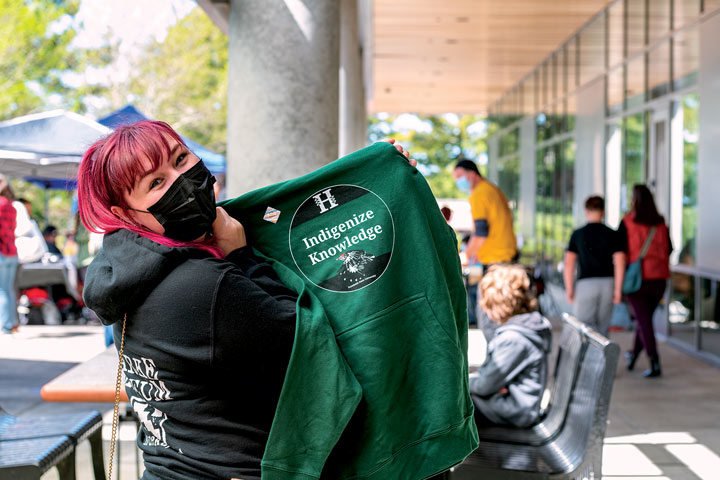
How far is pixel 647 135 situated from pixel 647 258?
12.7ft

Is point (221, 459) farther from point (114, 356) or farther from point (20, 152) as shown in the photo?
point (20, 152)

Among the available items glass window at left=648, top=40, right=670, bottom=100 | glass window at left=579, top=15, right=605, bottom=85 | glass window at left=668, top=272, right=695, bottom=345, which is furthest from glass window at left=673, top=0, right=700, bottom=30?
glass window at left=579, top=15, right=605, bottom=85

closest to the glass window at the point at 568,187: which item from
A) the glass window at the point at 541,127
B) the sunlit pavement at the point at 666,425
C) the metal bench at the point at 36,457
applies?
the glass window at the point at 541,127

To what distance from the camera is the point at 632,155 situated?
464 inches

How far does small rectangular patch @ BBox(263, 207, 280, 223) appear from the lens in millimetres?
1800

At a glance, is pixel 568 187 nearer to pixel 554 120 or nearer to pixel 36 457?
pixel 554 120

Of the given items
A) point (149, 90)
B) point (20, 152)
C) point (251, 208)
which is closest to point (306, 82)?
point (251, 208)

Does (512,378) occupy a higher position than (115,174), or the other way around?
(115,174)

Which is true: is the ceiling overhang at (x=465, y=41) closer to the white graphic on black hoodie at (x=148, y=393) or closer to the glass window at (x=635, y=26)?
the glass window at (x=635, y=26)

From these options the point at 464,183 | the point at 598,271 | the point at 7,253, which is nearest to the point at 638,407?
the point at 598,271

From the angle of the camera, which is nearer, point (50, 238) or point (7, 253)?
point (7, 253)

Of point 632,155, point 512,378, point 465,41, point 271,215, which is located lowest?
point 512,378

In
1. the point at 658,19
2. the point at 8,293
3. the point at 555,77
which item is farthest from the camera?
the point at 555,77

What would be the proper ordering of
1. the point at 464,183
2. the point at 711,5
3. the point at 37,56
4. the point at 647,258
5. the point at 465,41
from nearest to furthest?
the point at 647,258, the point at 464,183, the point at 711,5, the point at 465,41, the point at 37,56
